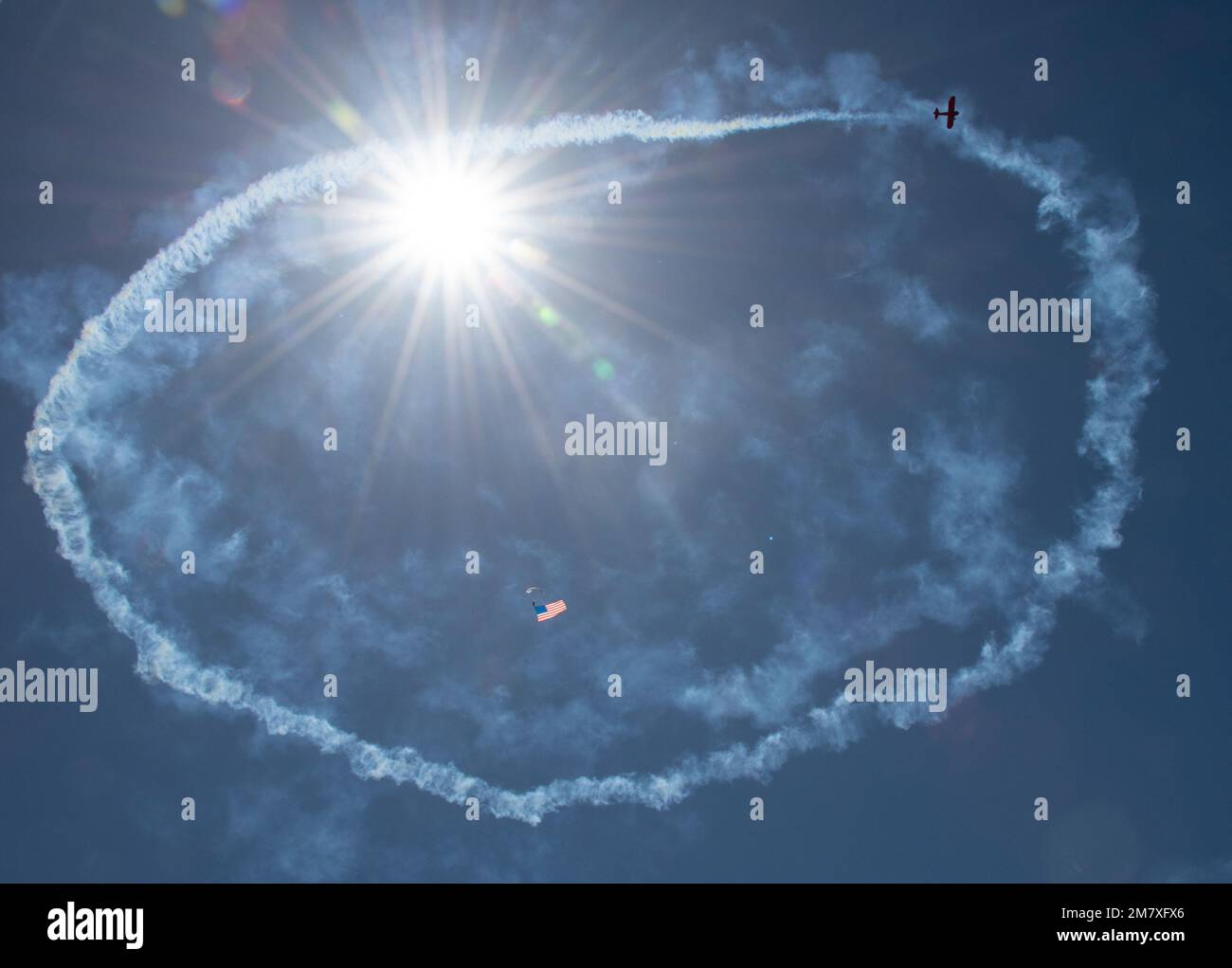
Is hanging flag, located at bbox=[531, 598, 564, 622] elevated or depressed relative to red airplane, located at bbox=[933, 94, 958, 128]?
depressed

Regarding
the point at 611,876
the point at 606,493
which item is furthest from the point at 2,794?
the point at 606,493

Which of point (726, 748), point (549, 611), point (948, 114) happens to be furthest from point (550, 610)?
point (948, 114)

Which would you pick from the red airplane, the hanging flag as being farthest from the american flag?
the red airplane

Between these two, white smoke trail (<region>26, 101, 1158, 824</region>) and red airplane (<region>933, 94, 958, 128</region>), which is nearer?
red airplane (<region>933, 94, 958, 128</region>)

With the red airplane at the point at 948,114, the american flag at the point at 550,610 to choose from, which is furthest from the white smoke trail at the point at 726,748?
the american flag at the point at 550,610

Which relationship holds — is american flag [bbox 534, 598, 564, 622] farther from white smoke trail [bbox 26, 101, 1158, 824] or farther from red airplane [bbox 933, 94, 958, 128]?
red airplane [bbox 933, 94, 958, 128]

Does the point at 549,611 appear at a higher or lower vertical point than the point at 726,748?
higher

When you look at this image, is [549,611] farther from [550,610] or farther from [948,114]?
[948,114]
